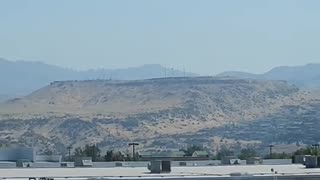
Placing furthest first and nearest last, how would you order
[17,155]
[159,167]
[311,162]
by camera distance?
1. [17,155]
2. [311,162]
3. [159,167]

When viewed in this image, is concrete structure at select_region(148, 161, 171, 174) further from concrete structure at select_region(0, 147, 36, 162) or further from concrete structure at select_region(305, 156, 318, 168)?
concrete structure at select_region(0, 147, 36, 162)

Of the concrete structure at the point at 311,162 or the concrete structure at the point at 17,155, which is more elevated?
the concrete structure at the point at 17,155

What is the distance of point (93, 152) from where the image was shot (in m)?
159

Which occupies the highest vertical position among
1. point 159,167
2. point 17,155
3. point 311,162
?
point 17,155

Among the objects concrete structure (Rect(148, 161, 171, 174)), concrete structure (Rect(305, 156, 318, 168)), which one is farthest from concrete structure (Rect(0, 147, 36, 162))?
concrete structure (Rect(305, 156, 318, 168))

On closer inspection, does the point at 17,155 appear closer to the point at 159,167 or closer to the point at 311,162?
the point at 311,162

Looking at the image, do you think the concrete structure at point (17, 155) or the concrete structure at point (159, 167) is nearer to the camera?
the concrete structure at point (159, 167)

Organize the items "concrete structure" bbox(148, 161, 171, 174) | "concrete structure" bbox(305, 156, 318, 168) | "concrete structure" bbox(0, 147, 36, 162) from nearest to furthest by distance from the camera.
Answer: "concrete structure" bbox(148, 161, 171, 174) → "concrete structure" bbox(305, 156, 318, 168) → "concrete structure" bbox(0, 147, 36, 162)

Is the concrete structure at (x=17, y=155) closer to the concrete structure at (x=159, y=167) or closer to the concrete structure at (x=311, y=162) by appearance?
the concrete structure at (x=159, y=167)

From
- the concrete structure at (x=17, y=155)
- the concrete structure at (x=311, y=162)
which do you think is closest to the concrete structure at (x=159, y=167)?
the concrete structure at (x=311, y=162)

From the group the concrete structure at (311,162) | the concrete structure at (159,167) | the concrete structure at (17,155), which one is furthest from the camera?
the concrete structure at (17,155)

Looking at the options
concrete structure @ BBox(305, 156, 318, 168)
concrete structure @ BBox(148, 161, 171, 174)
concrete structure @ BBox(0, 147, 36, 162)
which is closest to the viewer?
concrete structure @ BBox(148, 161, 171, 174)

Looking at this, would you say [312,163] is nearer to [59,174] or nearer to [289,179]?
[289,179]

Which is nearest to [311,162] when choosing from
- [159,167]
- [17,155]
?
[159,167]
